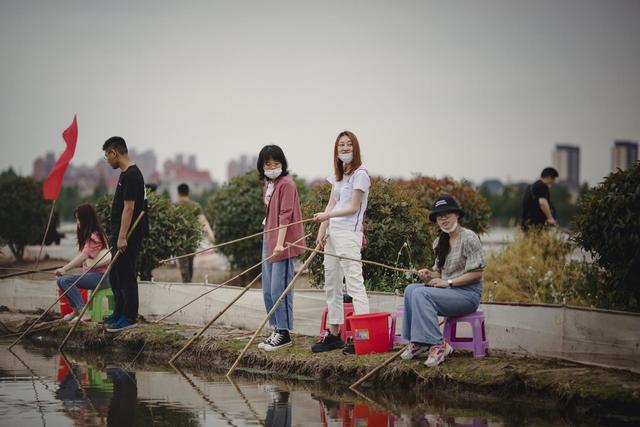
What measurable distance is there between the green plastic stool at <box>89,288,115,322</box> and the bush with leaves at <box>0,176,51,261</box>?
A: 10.5m

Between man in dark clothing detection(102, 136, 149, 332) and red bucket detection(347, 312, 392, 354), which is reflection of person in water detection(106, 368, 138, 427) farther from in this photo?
red bucket detection(347, 312, 392, 354)

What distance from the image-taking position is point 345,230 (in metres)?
8.09

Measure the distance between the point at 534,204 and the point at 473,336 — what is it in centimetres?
689

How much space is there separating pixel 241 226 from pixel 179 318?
5431 millimetres

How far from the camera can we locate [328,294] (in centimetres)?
826

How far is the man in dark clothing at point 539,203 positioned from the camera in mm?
13625

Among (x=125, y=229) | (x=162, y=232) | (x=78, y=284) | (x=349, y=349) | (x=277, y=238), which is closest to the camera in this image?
(x=349, y=349)

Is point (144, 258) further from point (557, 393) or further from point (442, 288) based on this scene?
point (557, 393)

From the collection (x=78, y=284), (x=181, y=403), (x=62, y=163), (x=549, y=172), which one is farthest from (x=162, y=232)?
(x=181, y=403)

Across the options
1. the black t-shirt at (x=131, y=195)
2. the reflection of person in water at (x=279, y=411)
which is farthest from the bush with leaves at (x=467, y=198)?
the reflection of person in water at (x=279, y=411)

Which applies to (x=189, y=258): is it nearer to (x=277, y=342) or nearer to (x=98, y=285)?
(x=98, y=285)

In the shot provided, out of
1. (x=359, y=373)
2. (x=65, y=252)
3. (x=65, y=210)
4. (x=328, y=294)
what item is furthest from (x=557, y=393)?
(x=65, y=210)

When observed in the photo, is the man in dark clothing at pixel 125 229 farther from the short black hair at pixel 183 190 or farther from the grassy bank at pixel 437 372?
the short black hair at pixel 183 190

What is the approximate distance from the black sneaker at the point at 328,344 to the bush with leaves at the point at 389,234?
1492mm
